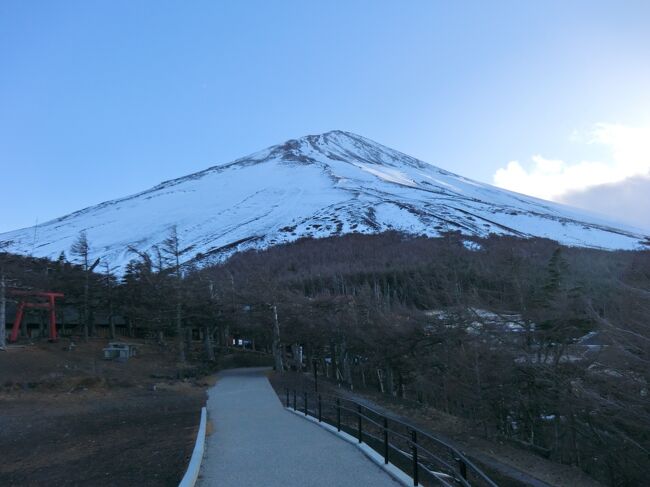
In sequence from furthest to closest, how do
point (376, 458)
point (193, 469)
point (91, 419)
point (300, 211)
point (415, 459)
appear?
point (300, 211), point (91, 419), point (376, 458), point (193, 469), point (415, 459)

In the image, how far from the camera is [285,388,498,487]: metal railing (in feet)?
17.6

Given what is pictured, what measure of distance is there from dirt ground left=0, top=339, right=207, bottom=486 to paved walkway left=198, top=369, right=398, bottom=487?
66cm

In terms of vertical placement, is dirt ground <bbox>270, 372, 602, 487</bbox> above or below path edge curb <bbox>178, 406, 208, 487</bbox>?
below

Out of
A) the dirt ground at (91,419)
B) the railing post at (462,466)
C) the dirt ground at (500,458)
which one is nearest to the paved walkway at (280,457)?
the dirt ground at (91,419)

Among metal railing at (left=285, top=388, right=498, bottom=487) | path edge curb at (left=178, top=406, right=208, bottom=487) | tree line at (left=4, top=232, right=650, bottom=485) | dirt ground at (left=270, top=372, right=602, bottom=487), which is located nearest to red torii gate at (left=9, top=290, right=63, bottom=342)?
tree line at (left=4, top=232, right=650, bottom=485)

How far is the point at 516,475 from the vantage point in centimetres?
1333

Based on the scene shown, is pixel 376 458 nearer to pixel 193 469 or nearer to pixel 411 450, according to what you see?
pixel 411 450

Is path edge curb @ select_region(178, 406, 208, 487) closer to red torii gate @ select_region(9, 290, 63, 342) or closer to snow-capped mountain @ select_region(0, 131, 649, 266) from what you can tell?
red torii gate @ select_region(9, 290, 63, 342)

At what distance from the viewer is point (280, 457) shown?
836 cm

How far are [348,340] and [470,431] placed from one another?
12.0 m

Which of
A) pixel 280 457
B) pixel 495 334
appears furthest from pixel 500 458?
pixel 280 457

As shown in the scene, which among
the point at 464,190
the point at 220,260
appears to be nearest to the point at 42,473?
the point at 220,260

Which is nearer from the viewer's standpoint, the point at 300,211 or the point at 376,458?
the point at 376,458

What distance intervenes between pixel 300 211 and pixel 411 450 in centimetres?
11217
